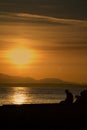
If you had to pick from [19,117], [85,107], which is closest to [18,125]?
[19,117]

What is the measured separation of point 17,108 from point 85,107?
13.0 feet

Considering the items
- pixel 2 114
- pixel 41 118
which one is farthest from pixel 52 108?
pixel 2 114

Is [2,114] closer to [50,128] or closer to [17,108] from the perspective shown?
[17,108]

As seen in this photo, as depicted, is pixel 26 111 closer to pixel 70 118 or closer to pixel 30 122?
pixel 30 122

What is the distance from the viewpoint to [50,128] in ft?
92.2

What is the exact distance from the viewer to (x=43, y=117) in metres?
28.0

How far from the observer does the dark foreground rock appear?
2739 centimetres

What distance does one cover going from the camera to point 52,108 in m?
28.2

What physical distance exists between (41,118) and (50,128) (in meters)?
0.75

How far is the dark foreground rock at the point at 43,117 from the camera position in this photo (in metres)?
27.4

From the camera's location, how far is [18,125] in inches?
1083

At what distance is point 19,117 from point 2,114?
96 cm

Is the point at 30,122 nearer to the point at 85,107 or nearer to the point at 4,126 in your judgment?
the point at 4,126

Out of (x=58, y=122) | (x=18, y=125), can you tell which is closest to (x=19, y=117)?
(x=18, y=125)
